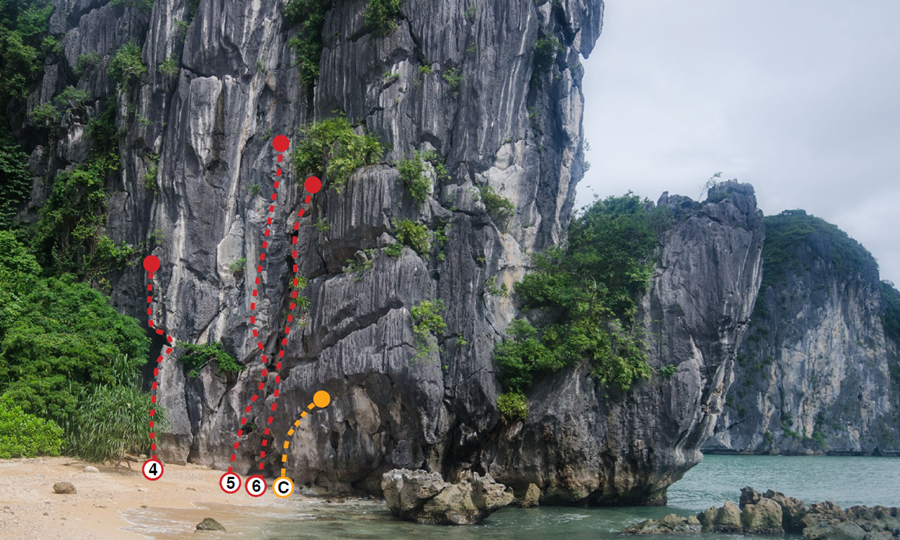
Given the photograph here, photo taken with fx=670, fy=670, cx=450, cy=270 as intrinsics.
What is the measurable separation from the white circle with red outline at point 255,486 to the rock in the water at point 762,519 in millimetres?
11173

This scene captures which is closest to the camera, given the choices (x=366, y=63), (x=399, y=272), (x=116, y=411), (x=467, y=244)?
(x=116, y=411)

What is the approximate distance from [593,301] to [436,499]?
25.4ft

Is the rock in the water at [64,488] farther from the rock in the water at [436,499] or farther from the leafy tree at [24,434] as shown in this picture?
the rock in the water at [436,499]

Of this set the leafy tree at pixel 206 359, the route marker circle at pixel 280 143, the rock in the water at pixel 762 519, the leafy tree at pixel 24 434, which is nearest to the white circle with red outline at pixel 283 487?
the leafy tree at pixel 206 359

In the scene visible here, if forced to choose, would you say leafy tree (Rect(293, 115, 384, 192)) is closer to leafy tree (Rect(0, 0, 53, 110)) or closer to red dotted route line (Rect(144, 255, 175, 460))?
red dotted route line (Rect(144, 255, 175, 460))

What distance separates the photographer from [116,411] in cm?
1488

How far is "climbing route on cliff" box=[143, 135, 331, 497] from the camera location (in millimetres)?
16219

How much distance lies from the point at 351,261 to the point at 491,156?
5206 millimetres

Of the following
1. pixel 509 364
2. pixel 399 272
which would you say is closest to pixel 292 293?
pixel 399 272

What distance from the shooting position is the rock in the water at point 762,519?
575 inches

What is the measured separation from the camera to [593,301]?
18.9m

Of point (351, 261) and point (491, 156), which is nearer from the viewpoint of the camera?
point (351, 261)

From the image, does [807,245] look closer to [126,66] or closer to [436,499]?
[436,499]

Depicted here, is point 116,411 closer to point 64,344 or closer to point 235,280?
point 64,344
